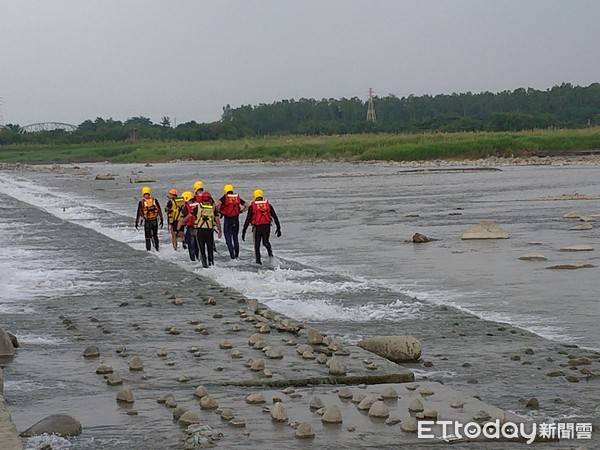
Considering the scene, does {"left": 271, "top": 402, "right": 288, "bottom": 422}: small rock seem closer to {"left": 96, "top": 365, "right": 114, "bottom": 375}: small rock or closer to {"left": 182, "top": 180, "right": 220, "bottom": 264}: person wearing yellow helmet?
{"left": 96, "top": 365, "right": 114, "bottom": 375}: small rock

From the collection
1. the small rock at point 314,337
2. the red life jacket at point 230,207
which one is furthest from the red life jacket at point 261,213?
the small rock at point 314,337

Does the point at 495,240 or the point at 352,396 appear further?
the point at 495,240

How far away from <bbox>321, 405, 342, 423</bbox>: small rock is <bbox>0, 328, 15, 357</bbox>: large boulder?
4.89 metres

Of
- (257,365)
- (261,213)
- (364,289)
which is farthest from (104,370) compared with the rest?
(261,213)

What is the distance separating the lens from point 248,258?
82.1ft

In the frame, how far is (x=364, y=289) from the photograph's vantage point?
64.3 feet

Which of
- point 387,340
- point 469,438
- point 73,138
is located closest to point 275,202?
point 387,340

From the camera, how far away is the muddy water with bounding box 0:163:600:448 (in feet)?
37.7

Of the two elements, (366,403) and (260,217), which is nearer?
(366,403)

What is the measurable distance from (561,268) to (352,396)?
11819 mm

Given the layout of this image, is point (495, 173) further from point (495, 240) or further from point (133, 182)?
point (495, 240)

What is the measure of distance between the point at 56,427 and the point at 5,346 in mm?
3959

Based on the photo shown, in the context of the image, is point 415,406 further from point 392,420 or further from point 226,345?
point 226,345

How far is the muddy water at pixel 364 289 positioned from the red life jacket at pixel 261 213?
102 cm
